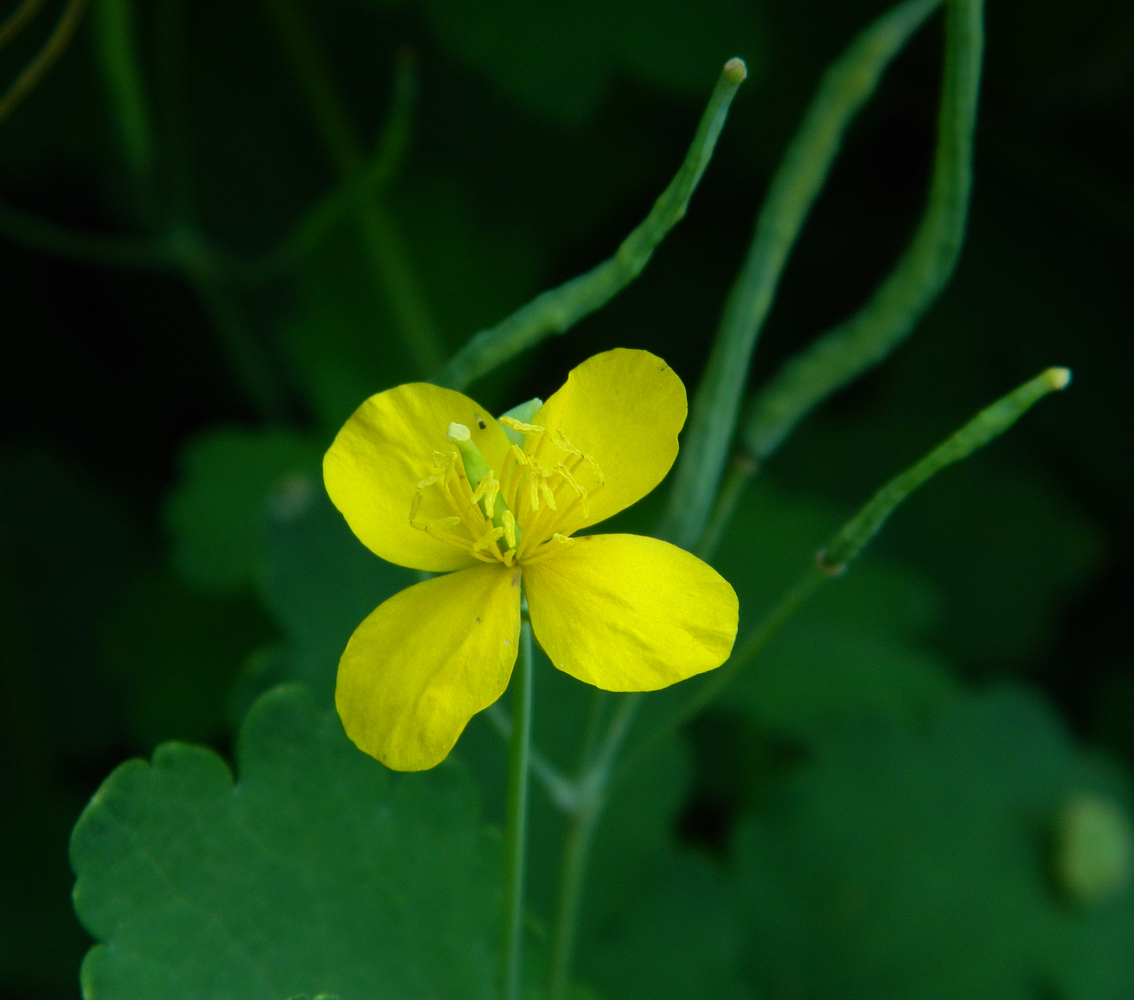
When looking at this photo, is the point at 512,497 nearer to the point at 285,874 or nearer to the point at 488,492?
the point at 488,492

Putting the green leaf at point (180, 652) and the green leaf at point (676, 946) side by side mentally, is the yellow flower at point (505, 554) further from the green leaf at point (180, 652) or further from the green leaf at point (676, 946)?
the green leaf at point (180, 652)

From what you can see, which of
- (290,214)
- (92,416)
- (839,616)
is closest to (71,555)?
(92,416)

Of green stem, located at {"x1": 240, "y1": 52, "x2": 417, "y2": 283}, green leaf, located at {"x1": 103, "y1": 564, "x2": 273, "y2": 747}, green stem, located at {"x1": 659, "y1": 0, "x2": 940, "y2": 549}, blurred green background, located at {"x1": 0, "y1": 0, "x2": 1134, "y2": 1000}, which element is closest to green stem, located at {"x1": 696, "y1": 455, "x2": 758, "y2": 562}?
green stem, located at {"x1": 659, "y1": 0, "x2": 940, "y2": 549}

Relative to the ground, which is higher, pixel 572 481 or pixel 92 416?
pixel 572 481

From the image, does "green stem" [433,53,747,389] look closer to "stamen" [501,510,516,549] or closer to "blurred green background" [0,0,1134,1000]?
"stamen" [501,510,516,549]

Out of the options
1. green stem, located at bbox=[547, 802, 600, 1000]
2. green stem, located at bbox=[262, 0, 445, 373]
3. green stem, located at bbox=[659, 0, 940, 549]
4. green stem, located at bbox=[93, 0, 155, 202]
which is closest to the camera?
green stem, located at bbox=[659, 0, 940, 549]

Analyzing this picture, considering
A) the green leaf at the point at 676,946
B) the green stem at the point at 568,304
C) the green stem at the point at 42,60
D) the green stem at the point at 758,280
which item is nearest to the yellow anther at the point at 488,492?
the green stem at the point at 568,304

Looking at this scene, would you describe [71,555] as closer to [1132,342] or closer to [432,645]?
[432,645]
